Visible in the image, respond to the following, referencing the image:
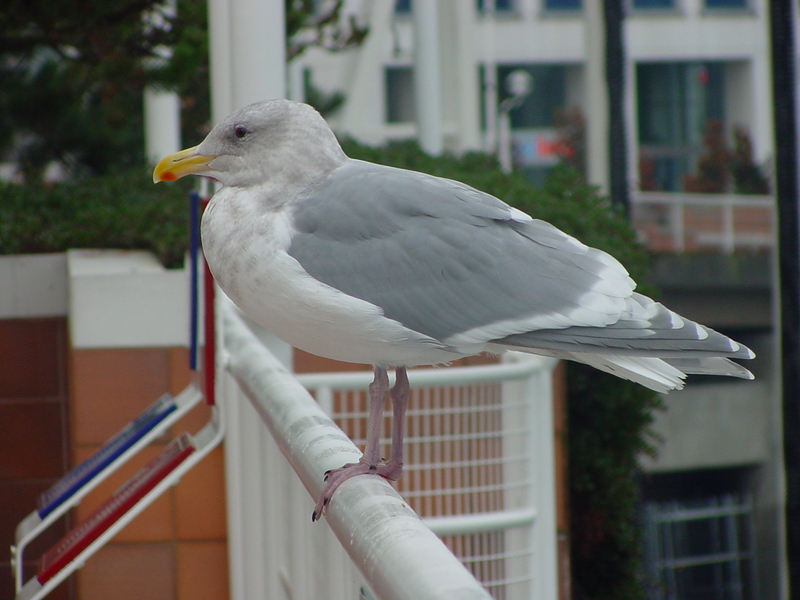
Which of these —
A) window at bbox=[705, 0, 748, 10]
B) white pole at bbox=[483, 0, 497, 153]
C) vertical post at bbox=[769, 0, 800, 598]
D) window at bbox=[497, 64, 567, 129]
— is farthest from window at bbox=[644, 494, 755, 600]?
window at bbox=[705, 0, 748, 10]

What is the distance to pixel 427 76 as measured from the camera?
9242 mm

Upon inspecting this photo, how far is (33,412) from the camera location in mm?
3977

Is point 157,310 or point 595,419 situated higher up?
point 157,310

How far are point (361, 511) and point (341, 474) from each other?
258 millimetres

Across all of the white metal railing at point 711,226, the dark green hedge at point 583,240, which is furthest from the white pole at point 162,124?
the white metal railing at point 711,226

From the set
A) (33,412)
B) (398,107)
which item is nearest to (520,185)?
(33,412)

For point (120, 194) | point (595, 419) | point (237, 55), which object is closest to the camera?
point (237, 55)

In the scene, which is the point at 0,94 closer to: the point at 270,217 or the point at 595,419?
the point at 595,419

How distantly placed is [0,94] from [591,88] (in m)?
4.72

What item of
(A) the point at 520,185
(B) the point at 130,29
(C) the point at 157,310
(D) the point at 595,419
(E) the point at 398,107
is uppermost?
(E) the point at 398,107

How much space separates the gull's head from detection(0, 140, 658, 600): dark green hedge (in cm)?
236

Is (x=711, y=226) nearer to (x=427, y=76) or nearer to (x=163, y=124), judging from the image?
(x=427, y=76)

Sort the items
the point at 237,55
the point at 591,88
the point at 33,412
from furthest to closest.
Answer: the point at 591,88 → the point at 33,412 → the point at 237,55

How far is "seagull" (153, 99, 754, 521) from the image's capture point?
1.76m
